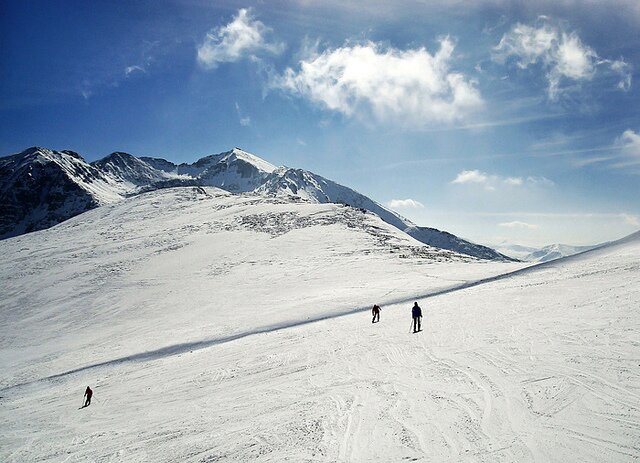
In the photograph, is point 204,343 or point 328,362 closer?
point 328,362

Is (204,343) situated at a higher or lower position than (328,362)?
lower

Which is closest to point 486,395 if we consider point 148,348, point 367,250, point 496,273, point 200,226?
point 148,348

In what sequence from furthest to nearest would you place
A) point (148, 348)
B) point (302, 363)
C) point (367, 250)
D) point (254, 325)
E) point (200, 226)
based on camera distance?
point (200, 226) < point (367, 250) < point (254, 325) < point (148, 348) < point (302, 363)

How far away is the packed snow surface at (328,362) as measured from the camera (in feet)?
28.6

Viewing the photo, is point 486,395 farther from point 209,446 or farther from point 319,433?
point 209,446

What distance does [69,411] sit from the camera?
52.0 ft

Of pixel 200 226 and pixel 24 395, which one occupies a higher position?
pixel 200 226

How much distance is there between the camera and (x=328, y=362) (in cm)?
1533

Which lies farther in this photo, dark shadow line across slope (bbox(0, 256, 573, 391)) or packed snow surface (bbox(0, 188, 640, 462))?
dark shadow line across slope (bbox(0, 256, 573, 391))

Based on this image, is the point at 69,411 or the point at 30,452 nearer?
the point at 30,452

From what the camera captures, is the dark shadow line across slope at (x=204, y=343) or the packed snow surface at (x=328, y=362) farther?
the dark shadow line across slope at (x=204, y=343)

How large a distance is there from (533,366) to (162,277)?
1734 inches

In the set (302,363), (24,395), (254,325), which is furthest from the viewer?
(254,325)

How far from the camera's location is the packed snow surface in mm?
8703
